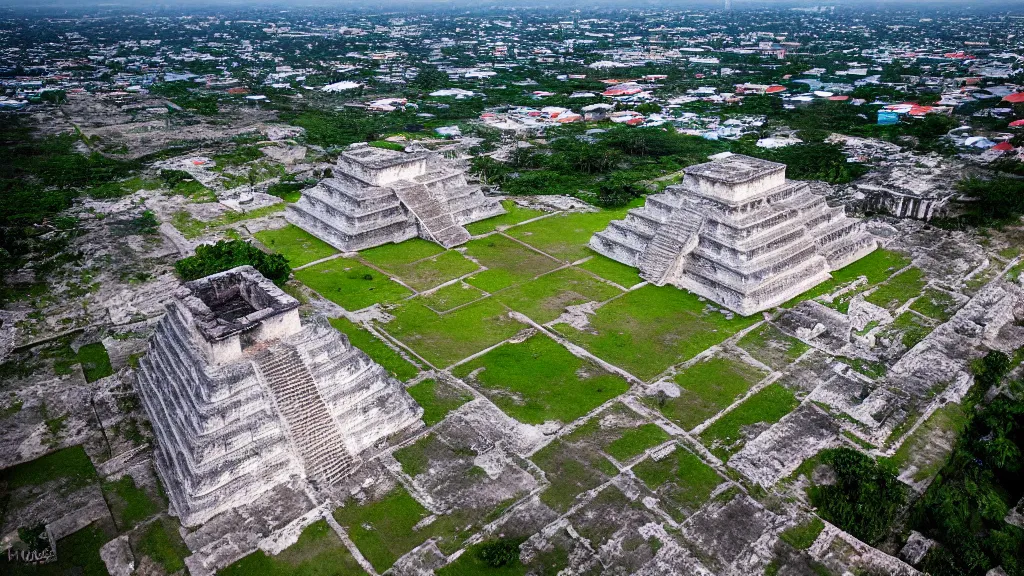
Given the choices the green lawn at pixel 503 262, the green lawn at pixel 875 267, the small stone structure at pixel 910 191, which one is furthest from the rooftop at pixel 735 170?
the small stone structure at pixel 910 191

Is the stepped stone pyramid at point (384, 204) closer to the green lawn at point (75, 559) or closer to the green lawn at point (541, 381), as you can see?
the green lawn at point (541, 381)

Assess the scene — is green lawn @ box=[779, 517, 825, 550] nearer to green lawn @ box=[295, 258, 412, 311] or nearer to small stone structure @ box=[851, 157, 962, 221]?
green lawn @ box=[295, 258, 412, 311]

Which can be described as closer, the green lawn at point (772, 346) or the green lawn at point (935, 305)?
the green lawn at point (772, 346)

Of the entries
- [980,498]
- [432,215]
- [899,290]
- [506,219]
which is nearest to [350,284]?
[432,215]

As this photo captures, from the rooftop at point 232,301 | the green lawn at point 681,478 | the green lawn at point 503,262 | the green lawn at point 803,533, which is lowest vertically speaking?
the green lawn at point 681,478

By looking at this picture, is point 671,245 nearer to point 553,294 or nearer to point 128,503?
point 553,294

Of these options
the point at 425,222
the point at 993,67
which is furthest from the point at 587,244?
the point at 993,67
